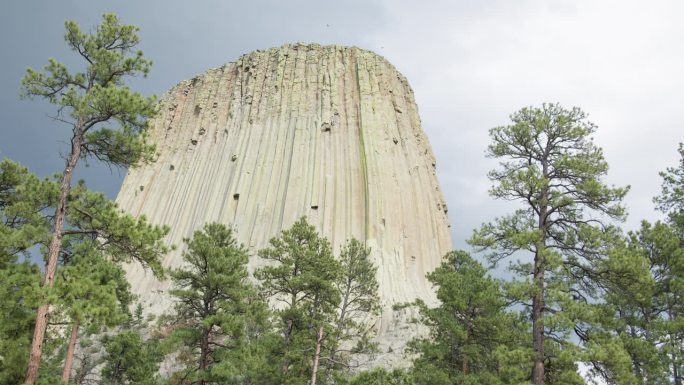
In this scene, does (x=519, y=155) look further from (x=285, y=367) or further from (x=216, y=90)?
(x=216, y=90)

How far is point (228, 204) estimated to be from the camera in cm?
5138

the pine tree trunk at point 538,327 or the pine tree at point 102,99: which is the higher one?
the pine tree at point 102,99

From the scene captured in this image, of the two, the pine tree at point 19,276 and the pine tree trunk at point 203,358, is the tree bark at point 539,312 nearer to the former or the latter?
the pine tree trunk at point 203,358

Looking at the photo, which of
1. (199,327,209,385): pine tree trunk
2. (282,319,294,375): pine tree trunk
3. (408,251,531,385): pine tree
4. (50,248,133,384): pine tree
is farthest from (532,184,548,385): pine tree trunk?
(199,327,209,385): pine tree trunk

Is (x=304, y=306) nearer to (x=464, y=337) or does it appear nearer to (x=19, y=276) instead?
(x=464, y=337)

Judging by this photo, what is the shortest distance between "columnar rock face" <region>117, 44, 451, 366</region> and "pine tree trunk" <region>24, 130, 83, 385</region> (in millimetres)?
28598

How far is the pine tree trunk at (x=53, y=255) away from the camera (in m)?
11.5

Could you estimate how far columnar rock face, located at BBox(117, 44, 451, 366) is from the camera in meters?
→ 47.9

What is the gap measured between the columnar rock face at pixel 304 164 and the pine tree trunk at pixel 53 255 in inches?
1126

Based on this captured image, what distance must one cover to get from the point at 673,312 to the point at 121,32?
62.9 ft

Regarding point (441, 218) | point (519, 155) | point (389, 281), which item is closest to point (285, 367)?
point (519, 155)

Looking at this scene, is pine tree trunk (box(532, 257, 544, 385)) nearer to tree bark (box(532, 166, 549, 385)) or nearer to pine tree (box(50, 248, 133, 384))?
tree bark (box(532, 166, 549, 385))

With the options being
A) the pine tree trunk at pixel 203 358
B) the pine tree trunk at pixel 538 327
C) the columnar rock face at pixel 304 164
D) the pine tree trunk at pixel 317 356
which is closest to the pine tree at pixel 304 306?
the pine tree trunk at pixel 317 356

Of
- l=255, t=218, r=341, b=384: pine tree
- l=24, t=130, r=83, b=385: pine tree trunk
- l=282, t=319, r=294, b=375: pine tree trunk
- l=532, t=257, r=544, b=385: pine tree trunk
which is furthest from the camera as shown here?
l=255, t=218, r=341, b=384: pine tree
